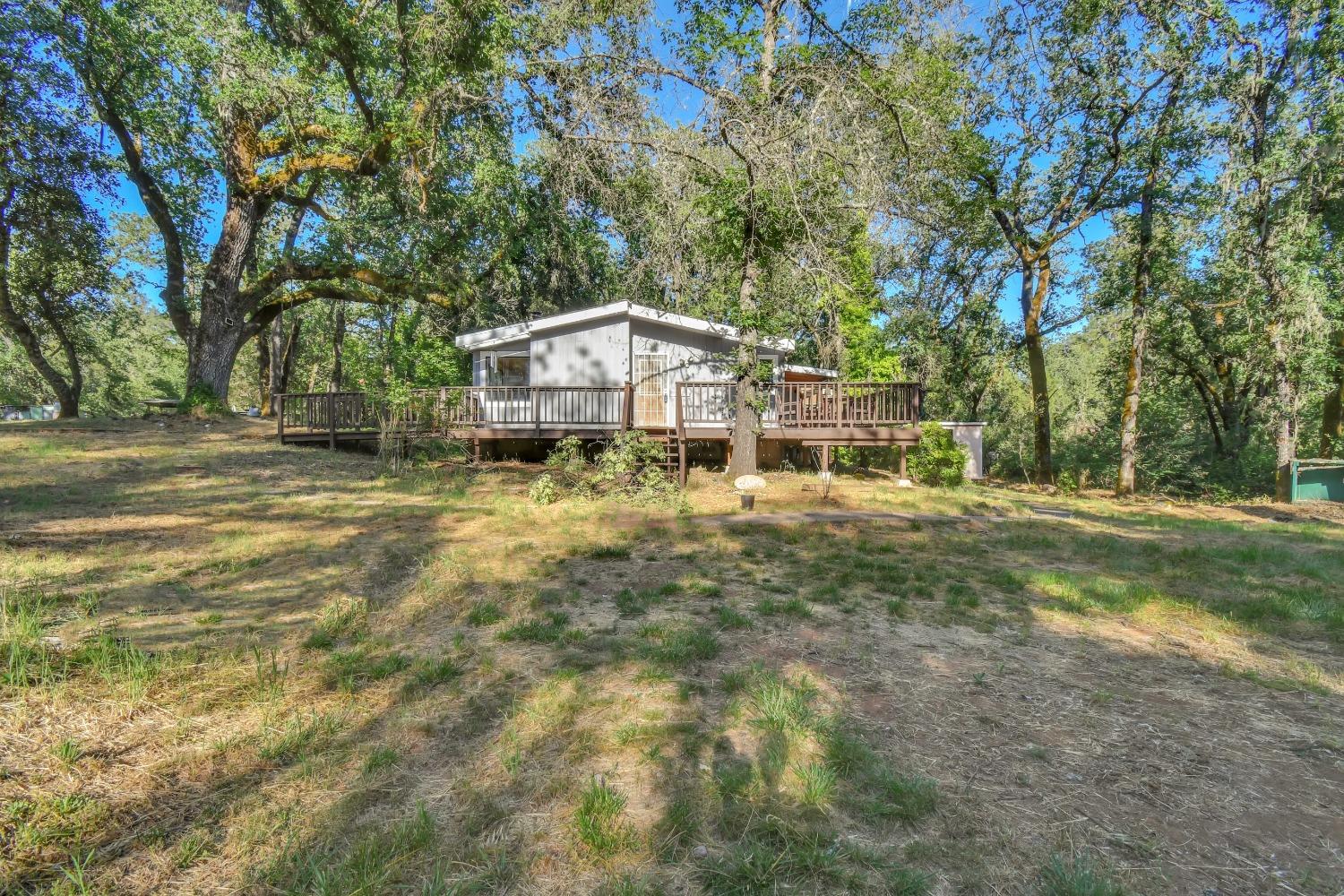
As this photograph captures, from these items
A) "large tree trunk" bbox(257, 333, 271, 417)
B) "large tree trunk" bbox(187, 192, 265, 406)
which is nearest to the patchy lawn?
"large tree trunk" bbox(187, 192, 265, 406)

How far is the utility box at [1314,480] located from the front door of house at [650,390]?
14289 mm

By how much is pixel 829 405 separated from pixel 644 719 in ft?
33.1

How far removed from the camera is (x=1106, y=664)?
12.4ft

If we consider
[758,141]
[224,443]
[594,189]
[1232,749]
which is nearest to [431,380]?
[224,443]

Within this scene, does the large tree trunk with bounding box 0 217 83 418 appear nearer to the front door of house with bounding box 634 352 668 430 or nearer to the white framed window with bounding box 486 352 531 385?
the white framed window with bounding box 486 352 531 385

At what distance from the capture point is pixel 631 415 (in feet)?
37.5

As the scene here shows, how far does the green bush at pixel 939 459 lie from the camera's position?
12.9 meters

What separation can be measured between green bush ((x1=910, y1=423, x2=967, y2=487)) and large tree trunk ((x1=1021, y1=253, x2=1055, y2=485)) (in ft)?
14.6

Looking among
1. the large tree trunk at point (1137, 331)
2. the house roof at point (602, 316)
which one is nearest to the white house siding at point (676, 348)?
the house roof at point (602, 316)

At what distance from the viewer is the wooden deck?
1182 centimetres

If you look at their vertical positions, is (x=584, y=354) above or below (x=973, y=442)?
above

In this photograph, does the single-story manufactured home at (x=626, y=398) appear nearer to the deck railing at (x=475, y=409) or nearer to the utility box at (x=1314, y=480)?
the deck railing at (x=475, y=409)

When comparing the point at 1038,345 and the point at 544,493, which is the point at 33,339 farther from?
the point at 1038,345

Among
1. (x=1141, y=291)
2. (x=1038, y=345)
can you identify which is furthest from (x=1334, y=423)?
(x=1038, y=345)
